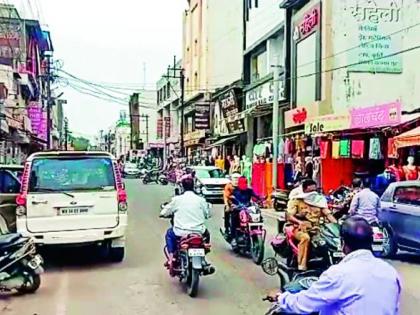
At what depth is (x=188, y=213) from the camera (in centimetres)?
930

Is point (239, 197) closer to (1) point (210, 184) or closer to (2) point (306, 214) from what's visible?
(2) point (306, 214)

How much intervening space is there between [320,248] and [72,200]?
436 centimetres

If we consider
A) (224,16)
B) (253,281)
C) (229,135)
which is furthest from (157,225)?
(224,16)

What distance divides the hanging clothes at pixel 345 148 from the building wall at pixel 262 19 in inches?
564

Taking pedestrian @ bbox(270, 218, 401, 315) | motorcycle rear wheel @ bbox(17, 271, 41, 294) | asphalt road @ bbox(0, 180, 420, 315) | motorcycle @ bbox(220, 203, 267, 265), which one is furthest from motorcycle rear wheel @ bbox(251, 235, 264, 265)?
pedestrian @ bbox(270, 218, 401, 315)

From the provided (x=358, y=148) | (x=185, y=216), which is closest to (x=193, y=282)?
(x=185, y=216)

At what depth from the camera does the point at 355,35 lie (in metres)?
27.2

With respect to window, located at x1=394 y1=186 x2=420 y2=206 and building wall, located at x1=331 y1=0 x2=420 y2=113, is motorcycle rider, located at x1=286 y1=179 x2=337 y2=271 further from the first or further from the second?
building wall, located at x1=331 y1=0 x2=420 y2=113

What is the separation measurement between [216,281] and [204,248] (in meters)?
1.29

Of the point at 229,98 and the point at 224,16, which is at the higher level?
the point at 224,16

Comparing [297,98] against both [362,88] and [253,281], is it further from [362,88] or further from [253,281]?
[253,281]

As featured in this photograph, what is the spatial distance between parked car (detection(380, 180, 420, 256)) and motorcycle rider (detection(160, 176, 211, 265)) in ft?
14.8

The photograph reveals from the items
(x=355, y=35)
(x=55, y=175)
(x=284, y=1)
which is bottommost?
(x=55, y=175)

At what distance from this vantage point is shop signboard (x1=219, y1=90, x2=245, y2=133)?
4238 cm
